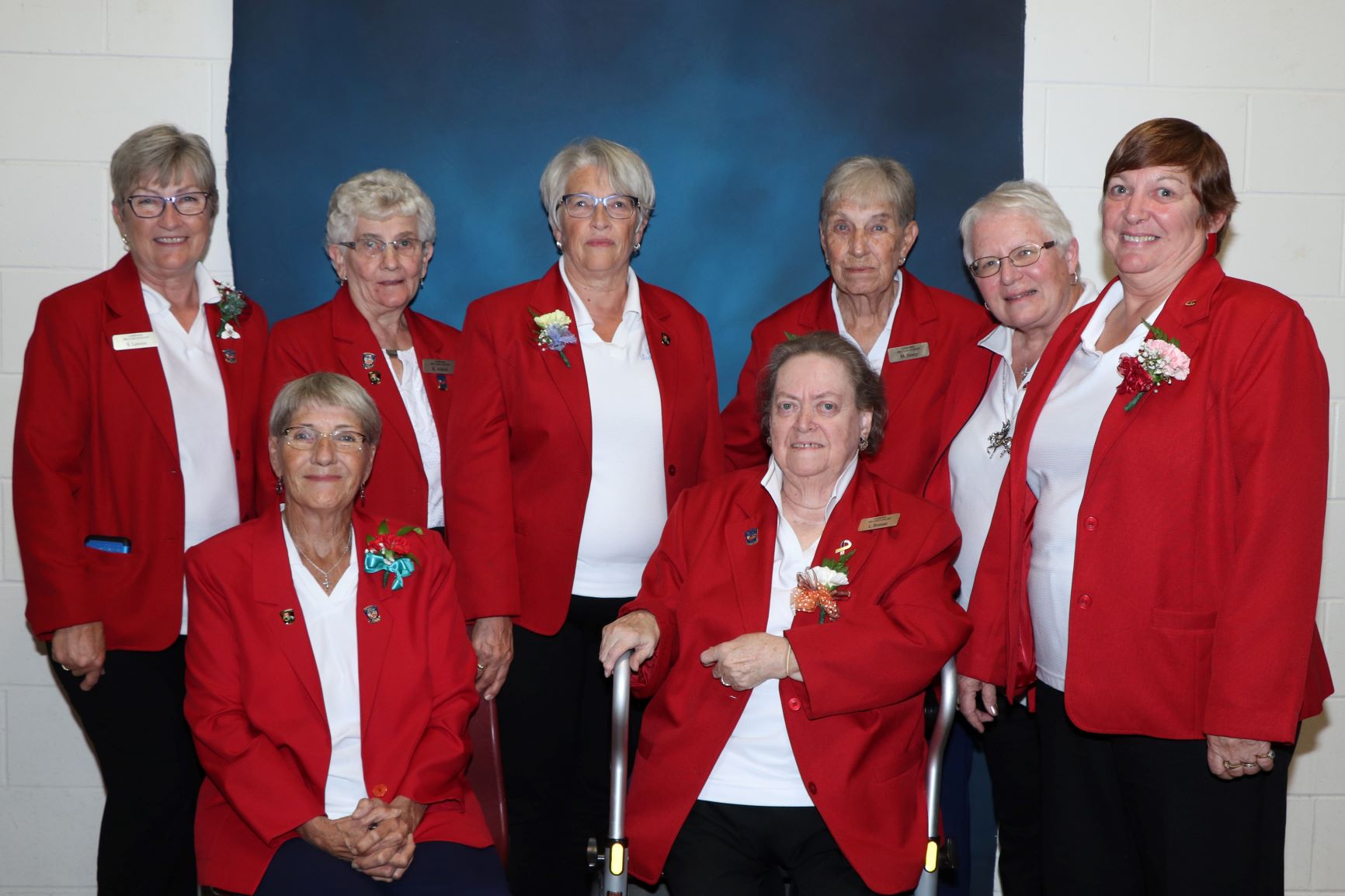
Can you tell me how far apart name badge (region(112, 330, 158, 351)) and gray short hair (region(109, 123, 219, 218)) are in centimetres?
39

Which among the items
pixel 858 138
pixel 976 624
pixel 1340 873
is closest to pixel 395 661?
pixel 976 624

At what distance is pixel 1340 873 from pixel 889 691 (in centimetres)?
241

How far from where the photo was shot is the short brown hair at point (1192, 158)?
2.40m

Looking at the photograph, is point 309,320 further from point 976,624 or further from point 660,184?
point 976,624

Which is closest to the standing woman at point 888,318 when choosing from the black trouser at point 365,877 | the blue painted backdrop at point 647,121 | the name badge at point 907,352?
the name badge at point 907,352

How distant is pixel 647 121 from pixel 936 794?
2.24 meters

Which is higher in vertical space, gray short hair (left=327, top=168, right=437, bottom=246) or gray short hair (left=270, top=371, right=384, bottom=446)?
gray short hair (left=327, top=168, right=437, bottom=246)

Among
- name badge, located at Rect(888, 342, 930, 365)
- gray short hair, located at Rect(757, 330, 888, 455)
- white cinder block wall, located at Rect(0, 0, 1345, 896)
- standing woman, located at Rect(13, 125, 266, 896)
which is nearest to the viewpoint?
gray short hair, located at Rect(757, 330, 888, 455)

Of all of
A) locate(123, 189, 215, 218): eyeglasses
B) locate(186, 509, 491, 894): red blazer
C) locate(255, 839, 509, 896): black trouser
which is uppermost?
locate(123, 189, 215, 218): eyeglasses

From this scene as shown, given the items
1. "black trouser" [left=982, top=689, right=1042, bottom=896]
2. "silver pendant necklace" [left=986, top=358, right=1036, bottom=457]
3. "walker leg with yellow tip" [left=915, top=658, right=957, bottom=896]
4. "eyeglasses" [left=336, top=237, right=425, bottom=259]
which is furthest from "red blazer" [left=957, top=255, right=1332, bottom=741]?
"eyeglasses" [left=336, top=237, right=425, bottom=259]

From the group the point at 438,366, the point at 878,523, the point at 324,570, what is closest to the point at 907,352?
the point at 878,523

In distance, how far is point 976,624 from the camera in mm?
2723

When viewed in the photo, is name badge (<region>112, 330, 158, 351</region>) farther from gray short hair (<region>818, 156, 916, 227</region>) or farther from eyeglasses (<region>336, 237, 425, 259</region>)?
gray short hair (<region>818, 156, 916, 227</region>)

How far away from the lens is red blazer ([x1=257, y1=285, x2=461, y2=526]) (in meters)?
3.13
